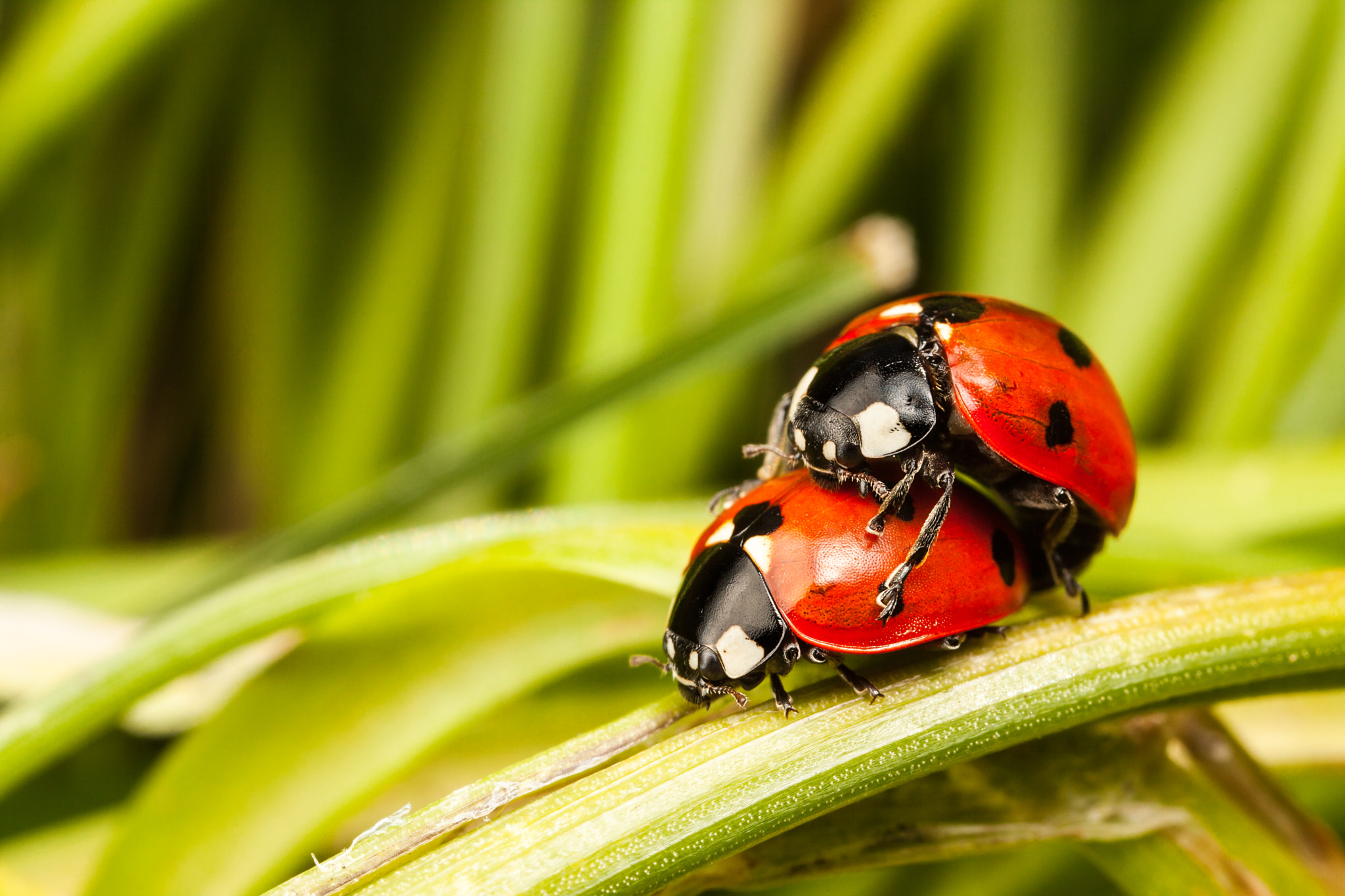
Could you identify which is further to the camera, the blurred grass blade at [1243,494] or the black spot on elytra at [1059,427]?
the blurred grass blade at [1243,494]

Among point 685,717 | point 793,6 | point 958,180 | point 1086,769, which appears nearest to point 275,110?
point 793,6

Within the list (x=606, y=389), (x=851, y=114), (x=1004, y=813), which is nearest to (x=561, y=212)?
(x=851, y=114)

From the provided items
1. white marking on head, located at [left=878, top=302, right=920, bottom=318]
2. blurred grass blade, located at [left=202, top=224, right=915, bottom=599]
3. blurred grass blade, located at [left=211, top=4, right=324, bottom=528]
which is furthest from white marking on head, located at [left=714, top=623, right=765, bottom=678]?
blurred grass blade, located at [left=211, top=4, right=324, bottom=528]

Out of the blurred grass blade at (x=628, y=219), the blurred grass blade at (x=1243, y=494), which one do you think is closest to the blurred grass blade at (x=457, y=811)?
the blurred grass blade at (x=1243, y=494)

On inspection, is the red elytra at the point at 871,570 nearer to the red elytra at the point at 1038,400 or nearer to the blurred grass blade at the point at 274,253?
the red elytra at the point at 1038,400

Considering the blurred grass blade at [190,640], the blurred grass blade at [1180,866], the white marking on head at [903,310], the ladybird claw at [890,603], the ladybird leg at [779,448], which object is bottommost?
the blurred grass blade at [1180,866]

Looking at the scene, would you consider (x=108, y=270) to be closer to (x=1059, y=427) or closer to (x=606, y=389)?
(x=606, y=389)

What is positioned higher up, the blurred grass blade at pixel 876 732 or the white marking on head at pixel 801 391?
the white marking on head at pixel 801 391

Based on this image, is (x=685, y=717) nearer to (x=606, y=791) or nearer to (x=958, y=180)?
(x=606, y=791)
